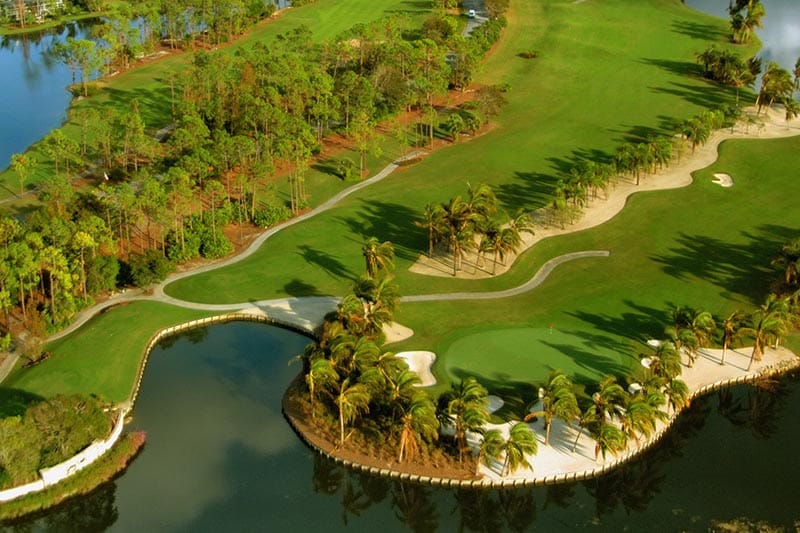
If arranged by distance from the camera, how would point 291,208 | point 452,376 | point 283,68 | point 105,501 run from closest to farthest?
point 105,501 → point 452,376 → point 291,208 → point 283,68

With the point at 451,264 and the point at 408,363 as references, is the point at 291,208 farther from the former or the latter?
the point at 408,363

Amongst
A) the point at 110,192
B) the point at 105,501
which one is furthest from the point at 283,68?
the point at 105,501

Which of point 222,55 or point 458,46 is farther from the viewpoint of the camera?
point 458,46

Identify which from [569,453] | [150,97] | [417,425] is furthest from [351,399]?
[150,97]

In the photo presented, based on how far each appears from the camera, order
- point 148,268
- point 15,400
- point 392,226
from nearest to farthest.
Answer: point 15,400 → point 148,268 → point 392,226

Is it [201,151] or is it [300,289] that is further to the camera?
[201,151]

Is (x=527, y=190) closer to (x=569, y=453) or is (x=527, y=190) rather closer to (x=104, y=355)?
(x=569, y=453)

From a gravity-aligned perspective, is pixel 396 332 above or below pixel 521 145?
below

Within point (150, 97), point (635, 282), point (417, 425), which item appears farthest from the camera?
point (150, 97)
